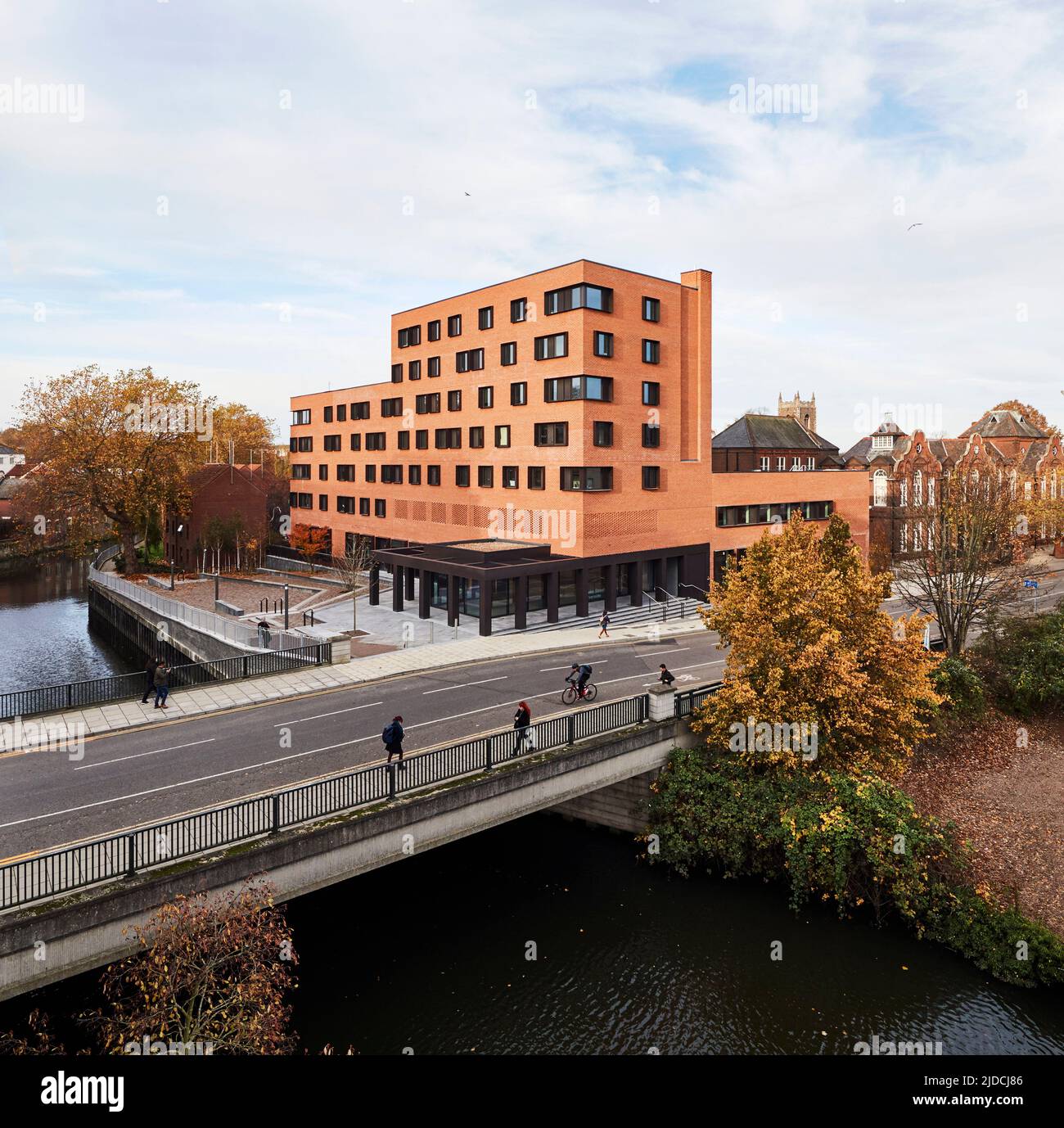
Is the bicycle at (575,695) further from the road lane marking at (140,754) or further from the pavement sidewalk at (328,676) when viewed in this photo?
the road lane marking at (140,754)

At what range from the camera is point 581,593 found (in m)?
42.2

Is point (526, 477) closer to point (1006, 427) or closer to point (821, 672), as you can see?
point (821, 672)

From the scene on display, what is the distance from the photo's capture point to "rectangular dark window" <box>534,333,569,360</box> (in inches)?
1689

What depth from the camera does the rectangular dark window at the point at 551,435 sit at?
42781 millimetres

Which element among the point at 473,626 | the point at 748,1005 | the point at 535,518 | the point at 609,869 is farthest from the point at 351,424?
the point at 748,1005

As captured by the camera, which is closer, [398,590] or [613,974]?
[613,974]

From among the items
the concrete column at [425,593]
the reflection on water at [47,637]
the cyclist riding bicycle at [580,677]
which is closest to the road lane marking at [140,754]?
the cyclist riding bicycle at [580,677]

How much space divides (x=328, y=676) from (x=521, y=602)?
41.3ft

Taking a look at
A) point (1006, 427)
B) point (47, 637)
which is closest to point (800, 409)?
point (1006, 427)

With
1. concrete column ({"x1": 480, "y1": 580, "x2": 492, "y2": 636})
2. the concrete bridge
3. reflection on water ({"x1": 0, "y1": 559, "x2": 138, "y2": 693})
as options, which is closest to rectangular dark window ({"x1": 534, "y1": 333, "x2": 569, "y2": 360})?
concrete column ({"x1": 480, "y1": 580, "x2": 492, "y2": 636})

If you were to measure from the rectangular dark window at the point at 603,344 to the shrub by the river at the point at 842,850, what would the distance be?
25.8 meters

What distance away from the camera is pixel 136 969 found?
12.4 metres

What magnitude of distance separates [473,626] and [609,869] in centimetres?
1958
